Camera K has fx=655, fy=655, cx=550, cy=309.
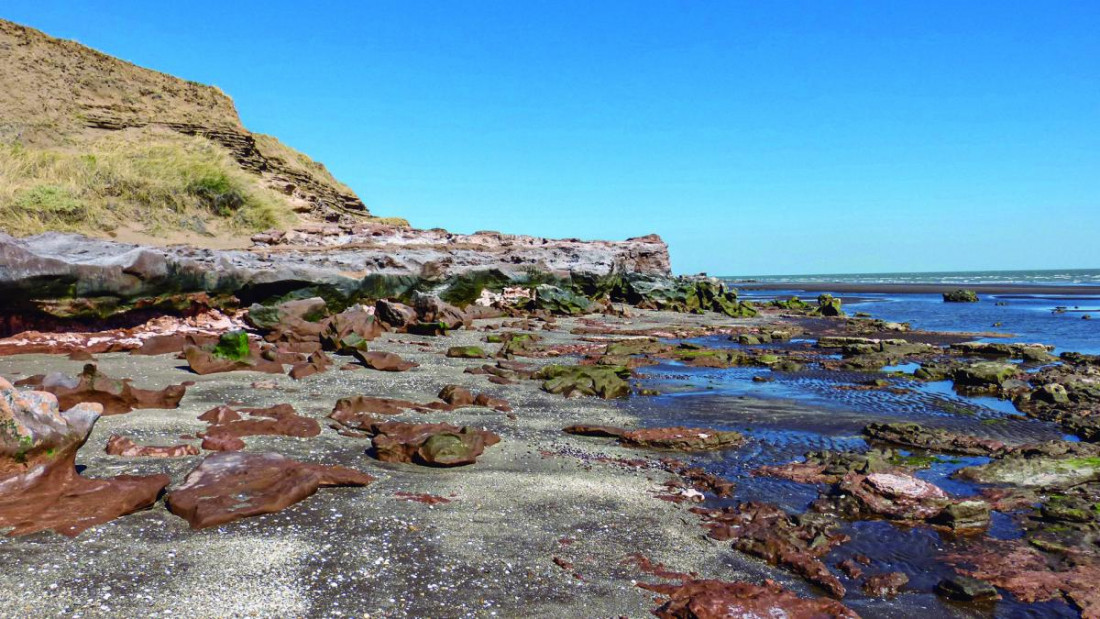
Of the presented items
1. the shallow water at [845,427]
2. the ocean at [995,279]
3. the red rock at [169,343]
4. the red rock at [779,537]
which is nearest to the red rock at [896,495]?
the shallow water at [845,427]

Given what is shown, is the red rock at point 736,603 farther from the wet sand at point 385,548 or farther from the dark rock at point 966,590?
the dark rock at point 966,590

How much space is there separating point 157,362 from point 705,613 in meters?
8.35

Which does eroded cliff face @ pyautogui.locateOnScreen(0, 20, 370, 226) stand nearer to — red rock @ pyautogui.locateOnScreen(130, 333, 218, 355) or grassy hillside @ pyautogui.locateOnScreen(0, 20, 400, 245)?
grassy hillside @ pyautogui.locateOnScreen(0, 20, 400, 245)

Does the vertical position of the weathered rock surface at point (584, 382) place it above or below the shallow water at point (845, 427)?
above

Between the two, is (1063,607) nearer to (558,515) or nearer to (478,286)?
(558,515)

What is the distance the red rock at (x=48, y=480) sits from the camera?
3621 mm

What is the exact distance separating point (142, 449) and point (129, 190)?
45.5 ft

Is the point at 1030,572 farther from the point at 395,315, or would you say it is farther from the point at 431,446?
the point at 395,315

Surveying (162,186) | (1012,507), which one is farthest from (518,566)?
(162,186)

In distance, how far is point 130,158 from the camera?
18.5m

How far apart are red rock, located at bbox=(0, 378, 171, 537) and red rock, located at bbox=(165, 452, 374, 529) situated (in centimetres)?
25

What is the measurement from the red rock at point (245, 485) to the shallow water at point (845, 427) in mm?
3051

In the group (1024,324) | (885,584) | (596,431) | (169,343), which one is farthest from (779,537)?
(1024,324)

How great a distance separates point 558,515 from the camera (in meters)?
4.51
